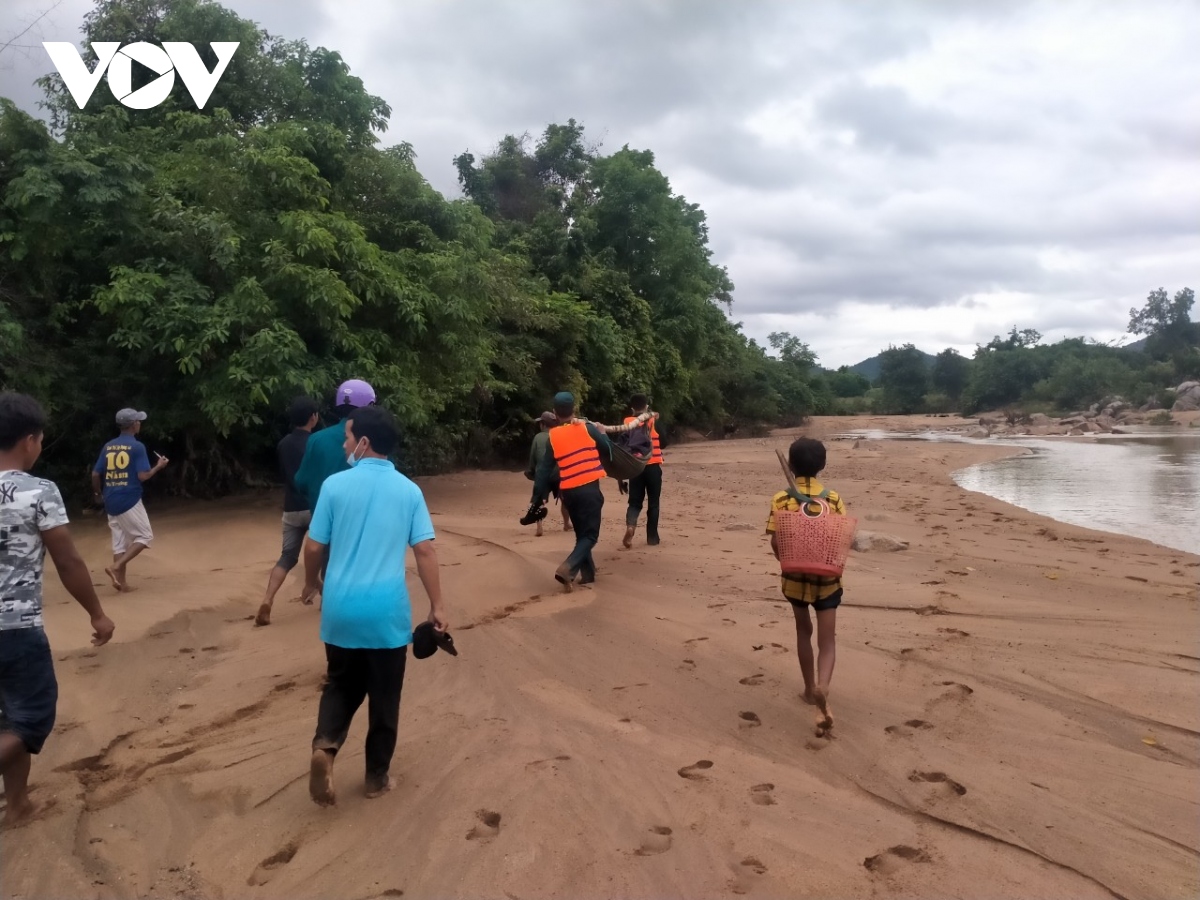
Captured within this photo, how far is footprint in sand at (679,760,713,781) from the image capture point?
4.05 metres

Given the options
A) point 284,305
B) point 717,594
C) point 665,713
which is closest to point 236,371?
point 284,305

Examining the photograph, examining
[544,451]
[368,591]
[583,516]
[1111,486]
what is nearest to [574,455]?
[583,516]

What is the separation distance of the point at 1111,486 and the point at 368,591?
1833cm

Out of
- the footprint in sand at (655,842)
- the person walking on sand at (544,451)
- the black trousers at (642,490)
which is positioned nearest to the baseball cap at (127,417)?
the person walking on sand at (544,451)

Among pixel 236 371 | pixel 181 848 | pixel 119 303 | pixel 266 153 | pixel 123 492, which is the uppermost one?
pixel 266 153

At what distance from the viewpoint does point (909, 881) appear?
10.6ft

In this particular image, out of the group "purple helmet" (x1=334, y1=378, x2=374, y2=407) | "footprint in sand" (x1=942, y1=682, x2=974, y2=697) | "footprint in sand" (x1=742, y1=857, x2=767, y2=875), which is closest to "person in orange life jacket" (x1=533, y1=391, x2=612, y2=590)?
"purple helmet" (x1=334, y1=378, x2=374, y2=407)

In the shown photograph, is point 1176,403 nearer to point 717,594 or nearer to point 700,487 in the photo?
point 700,487

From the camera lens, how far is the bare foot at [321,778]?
146 inches

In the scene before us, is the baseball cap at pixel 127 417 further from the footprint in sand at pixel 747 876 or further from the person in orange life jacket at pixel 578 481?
the footprint in sand at pixel 747 876

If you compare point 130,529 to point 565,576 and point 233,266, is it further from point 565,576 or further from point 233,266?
point 233,266

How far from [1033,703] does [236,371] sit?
917 cm

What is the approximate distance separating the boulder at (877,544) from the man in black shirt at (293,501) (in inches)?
231

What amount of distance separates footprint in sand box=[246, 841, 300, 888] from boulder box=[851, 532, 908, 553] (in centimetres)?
737
